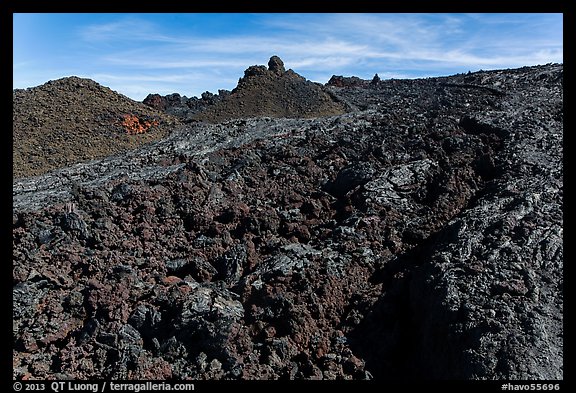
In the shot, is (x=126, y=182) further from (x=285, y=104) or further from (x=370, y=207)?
(x=285, y=104)

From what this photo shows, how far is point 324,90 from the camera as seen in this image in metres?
25.9

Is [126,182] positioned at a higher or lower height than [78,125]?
lower

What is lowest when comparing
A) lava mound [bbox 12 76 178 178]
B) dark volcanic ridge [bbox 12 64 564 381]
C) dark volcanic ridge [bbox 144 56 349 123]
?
dark volcanic ridge [bbox 12 64 564 381]

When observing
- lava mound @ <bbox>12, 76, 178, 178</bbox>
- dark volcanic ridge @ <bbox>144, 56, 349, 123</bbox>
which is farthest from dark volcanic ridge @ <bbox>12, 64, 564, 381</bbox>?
dark volcanic ridge @ <bbox>144, 56, 349, 123</bbox>

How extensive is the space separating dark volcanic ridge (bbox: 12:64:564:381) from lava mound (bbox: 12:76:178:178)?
4301mm

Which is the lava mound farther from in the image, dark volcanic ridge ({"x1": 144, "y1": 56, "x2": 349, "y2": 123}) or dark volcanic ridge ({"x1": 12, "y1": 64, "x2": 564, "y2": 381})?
dark volcanic ridge ({"x1": 12, "y1": 64, "x2": 564, "y2": 381})

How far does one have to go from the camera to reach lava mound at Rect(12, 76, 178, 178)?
16125mm

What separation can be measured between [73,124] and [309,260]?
46.2ft

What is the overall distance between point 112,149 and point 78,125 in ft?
8.64

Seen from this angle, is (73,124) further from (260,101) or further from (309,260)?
(309,260)

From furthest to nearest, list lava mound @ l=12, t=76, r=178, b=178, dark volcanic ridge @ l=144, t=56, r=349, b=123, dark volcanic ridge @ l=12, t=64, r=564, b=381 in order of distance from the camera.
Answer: dark volcanic ridge @ l=144, t=56, r=349, b=123
lava mound @ l=12, t=76, r=178, b=178
dark volcanic ridge @ l=12, t=64, r=564, b=381

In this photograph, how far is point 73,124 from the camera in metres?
18.4

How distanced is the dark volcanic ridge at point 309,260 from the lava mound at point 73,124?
14.1ft
